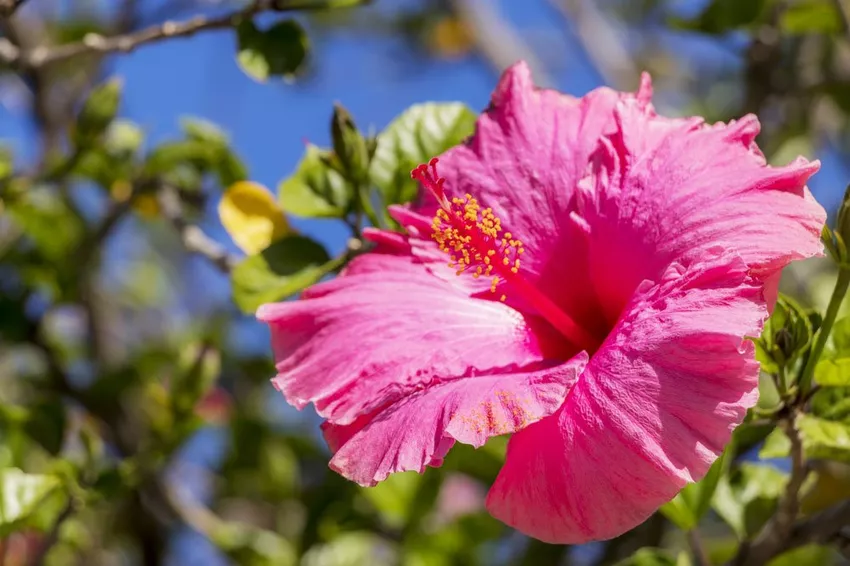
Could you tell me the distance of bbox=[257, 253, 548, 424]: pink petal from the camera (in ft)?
3.63

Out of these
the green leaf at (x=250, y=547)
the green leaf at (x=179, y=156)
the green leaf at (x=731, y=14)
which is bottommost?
the green leaf at (x=250, y=547)

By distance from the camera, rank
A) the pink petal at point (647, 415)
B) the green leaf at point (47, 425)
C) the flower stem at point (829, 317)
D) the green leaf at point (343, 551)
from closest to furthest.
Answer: the pink petal at point (647, 415) < the flower stem at point (829, 317) < the green leaf at point (47, 425) < the green leaf at point (343, 551)

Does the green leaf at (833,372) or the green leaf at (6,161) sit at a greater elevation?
the green leaf at (833,372)

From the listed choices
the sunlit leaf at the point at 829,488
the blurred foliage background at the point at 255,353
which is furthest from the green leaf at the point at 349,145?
the sunlit leaf at the point at 829,488

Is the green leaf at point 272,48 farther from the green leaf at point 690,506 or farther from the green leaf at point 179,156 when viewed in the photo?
the green leaf at point 690,506

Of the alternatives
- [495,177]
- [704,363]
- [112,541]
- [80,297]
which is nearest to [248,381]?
[112,541]

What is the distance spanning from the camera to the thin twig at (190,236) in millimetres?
1654

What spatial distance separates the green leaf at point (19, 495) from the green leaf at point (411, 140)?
0.72 m

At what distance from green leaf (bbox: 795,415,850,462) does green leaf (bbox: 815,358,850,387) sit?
0.06 metres

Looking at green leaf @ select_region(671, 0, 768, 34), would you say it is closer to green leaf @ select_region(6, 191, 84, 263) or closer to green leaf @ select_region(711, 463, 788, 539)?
green leaf @ select_region(711, 463, 788, 539)

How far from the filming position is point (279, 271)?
1.39m

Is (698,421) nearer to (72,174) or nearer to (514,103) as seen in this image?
(514,103)

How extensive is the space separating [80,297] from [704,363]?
70.0 inches

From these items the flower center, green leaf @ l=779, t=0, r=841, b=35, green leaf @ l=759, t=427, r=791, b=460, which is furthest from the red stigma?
green leaf @ l=779, t=0, r=841, b=35
